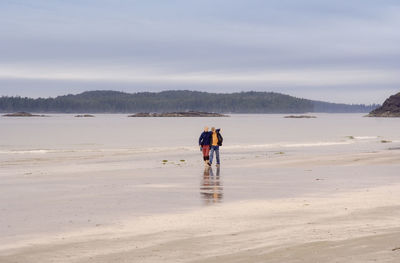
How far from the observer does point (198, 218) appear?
15539mm

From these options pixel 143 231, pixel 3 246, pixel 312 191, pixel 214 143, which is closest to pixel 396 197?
pixel 312 191

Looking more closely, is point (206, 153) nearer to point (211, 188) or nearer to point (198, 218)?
point (211, 188)

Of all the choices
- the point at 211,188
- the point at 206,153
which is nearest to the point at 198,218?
the point at 211,188

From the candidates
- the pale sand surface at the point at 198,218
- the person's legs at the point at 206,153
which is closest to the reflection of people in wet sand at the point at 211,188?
the pale sand surface at the point at 198,218

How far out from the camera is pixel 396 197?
19109mm

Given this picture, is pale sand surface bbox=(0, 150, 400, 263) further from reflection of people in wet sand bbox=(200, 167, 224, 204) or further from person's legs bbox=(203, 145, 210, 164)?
person's legs bbox=(203, 145, 210, 164)

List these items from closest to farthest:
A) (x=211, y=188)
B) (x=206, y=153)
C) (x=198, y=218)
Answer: (x=198, y=218) → (x=211, y=188) → (x=206, y=153)

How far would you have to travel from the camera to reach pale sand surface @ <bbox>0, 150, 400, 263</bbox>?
11.3 metres

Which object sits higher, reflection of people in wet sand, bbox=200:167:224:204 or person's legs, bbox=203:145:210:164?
person's legs, bbox=203:145:210:164

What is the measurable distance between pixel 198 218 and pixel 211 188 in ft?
23.8

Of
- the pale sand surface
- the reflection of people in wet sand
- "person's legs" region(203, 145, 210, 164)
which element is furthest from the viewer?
"person's legs" region(203, 145, 210, 164)

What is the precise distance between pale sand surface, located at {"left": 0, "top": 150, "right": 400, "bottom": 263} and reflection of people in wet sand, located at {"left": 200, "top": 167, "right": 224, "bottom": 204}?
0.74 ft

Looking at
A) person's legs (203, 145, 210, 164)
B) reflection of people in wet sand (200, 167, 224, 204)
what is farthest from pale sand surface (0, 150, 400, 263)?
person's legs (203, 145, 210, 164)

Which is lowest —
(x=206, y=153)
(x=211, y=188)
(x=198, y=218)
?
(x=211, y=188)
